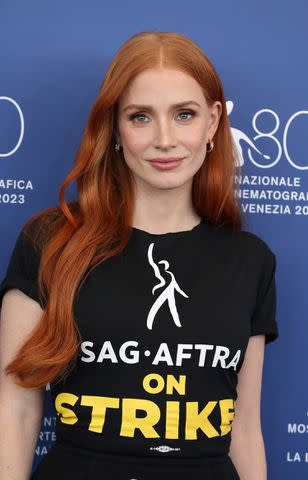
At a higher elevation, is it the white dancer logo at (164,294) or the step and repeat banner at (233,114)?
the step and repeat banner at (233,114)

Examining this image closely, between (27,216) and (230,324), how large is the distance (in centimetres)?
61

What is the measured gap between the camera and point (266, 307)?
5.34 feet

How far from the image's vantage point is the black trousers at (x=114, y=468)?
142 cm

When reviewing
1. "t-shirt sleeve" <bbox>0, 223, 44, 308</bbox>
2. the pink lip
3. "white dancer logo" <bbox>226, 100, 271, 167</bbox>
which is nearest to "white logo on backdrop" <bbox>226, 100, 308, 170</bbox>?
"white dancer logo" <bbox>226, 100, 271, 167</bbox>

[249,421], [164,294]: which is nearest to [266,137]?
[164,294]

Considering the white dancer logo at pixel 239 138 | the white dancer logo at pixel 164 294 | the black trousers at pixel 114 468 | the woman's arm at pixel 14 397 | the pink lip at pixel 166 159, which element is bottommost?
the black trousers at pixel 114 468

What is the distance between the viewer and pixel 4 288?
4.89 ft

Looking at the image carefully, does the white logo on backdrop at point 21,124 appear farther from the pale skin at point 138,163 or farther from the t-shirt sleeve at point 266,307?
the t-shirt sleeve at point 266,307

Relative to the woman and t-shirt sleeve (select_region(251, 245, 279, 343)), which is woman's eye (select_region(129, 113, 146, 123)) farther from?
t-shirt sleeve (select_region(251, 245, 279, 343))

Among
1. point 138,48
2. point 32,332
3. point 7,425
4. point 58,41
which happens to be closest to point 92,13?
point 58,41

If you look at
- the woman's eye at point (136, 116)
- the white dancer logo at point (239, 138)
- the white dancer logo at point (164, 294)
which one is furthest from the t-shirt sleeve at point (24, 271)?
the white dancer logo at point (239, 138)

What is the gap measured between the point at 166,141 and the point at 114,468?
626 millimetres

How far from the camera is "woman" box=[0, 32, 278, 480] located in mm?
1434

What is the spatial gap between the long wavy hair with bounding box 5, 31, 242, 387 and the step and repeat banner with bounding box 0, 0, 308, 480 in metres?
0.15
